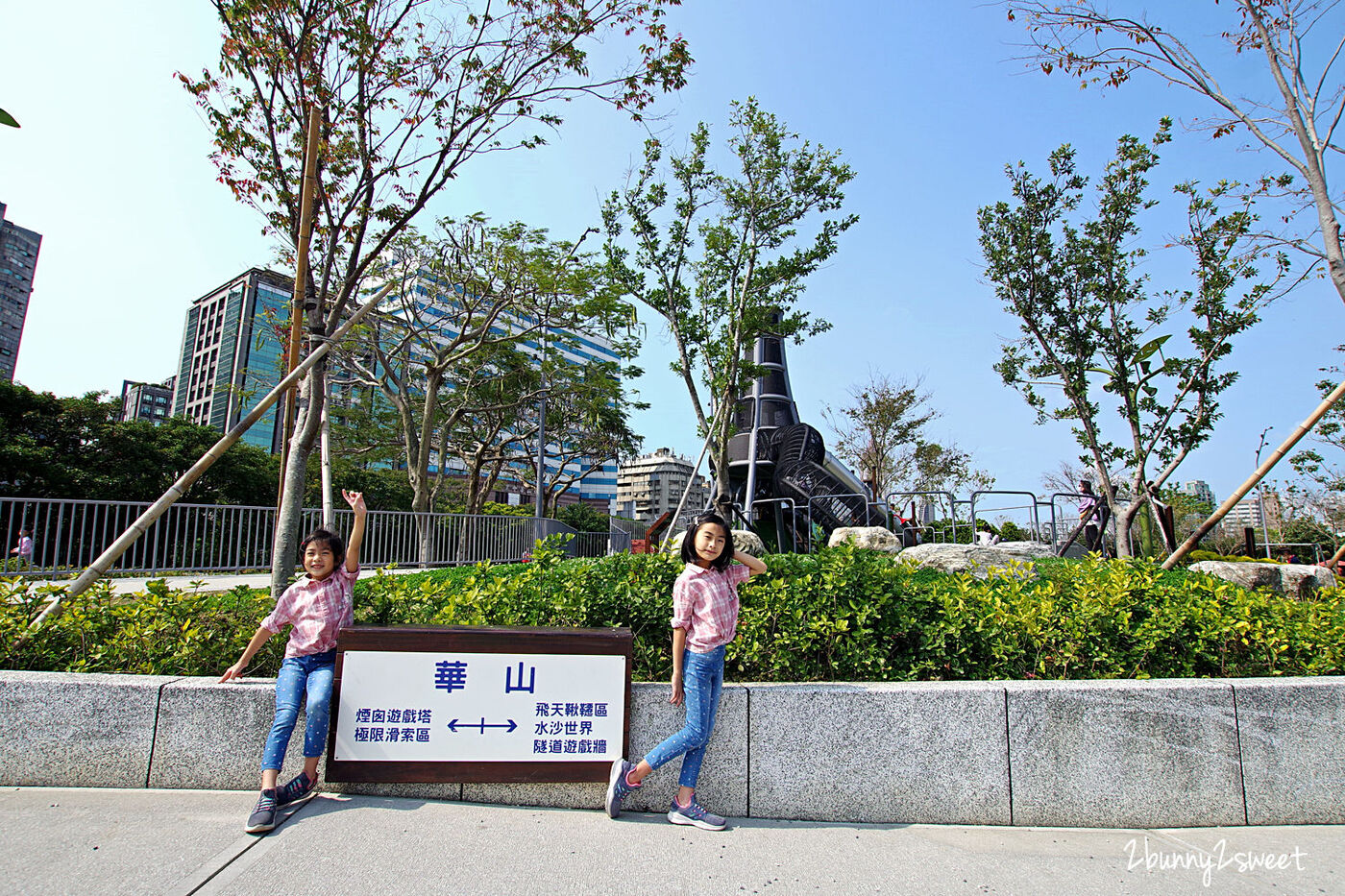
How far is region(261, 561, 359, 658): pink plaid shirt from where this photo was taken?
355 cm

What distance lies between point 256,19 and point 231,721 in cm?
622

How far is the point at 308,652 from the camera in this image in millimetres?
3541

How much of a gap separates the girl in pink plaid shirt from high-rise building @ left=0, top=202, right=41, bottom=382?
84.8 meters

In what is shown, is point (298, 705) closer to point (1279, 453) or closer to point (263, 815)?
point (263, 815)

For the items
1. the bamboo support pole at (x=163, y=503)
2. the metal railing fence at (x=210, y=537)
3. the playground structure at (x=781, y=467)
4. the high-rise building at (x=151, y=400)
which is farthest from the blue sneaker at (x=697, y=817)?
the high-rise building at (x=151, y=400)

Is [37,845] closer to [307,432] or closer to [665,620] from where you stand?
[665,620]

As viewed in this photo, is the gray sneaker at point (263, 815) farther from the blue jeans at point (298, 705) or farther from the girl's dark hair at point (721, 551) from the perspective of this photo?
the girl's dark hair at point (721, 551)

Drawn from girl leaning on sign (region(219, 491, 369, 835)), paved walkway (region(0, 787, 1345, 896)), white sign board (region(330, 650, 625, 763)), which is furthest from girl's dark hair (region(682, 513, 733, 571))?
girl leaning on sign (region(219, 491, 369, 835))

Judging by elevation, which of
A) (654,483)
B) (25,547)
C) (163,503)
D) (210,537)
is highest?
(654,483)

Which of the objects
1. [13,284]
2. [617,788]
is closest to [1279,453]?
[617,788]

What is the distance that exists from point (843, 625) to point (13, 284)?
95.4 m

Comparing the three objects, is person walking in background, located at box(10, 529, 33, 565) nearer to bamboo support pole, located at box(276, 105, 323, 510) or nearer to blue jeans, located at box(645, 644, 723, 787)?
bamboo support pole, located at box(276, 105, 323, 510)

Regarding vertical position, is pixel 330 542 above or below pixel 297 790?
above

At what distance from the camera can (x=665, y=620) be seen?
13.4 ft
